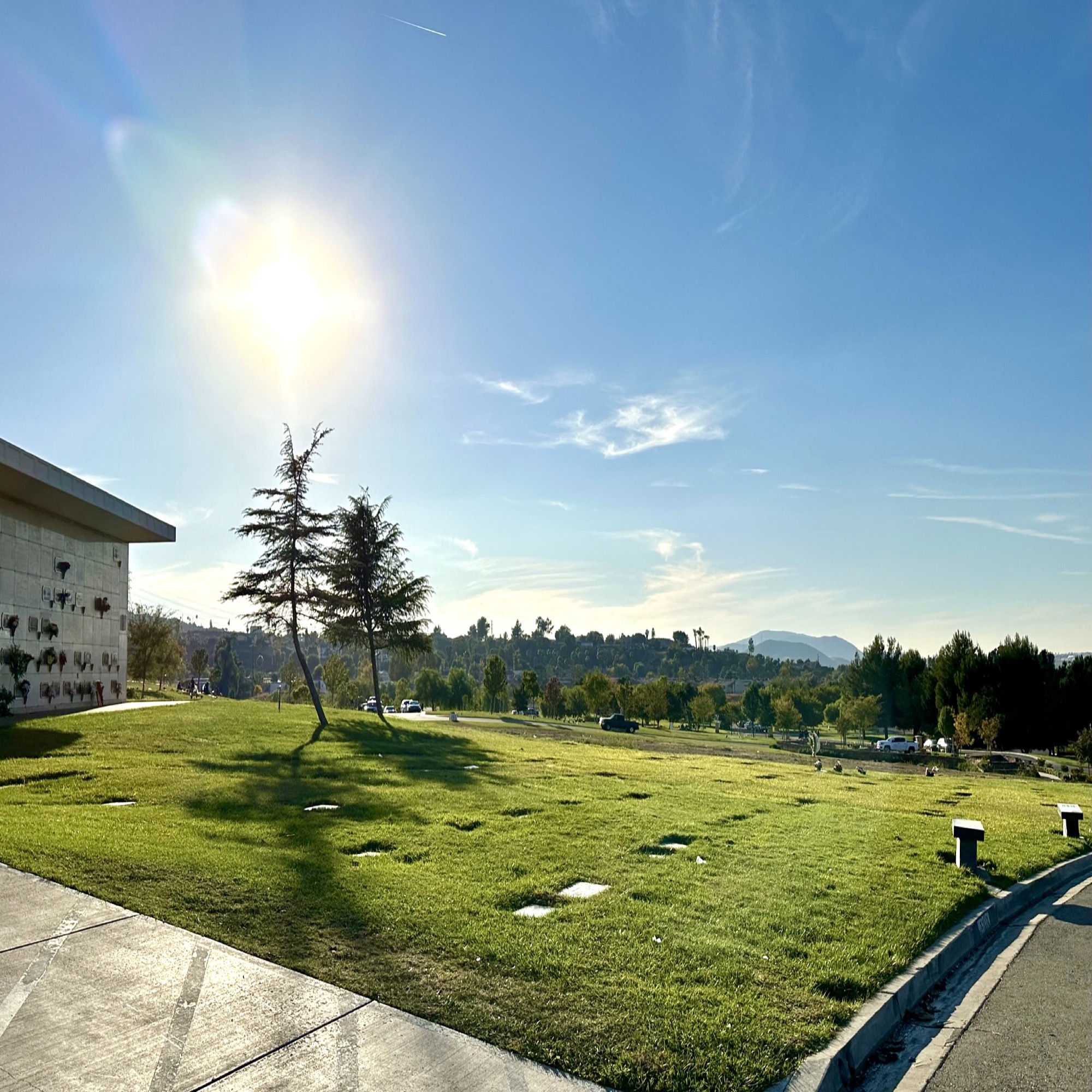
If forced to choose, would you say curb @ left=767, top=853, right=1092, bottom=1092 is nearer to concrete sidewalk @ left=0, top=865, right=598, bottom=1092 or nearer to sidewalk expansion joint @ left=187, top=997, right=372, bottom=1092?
concrete sidewalk @ left=0, top=865, right=598, bottom=1092

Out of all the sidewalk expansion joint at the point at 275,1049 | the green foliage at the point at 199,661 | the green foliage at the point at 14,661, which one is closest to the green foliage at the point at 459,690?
the green foliage at the point at 199,661

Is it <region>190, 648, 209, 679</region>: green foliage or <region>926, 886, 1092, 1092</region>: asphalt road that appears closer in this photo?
<region>926, 886, 1092, 1092</region>: asphalt road

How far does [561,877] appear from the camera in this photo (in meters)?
8.19

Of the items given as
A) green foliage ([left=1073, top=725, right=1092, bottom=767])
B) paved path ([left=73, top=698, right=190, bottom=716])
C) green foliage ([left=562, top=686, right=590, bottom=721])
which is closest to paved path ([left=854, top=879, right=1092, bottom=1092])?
paved path ([left=73, top=698, right=190, bottom=716])

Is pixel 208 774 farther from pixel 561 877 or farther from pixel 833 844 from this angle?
pixel 833 844

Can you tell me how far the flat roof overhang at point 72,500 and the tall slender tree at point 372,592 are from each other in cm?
975

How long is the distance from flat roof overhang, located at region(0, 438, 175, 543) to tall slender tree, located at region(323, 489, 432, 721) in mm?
9747

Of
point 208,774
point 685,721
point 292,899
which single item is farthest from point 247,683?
point 292,899

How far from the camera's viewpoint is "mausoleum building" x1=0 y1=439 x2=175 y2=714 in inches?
1188

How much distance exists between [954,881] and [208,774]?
42.8 feet

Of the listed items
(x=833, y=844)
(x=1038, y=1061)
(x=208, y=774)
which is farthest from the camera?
(x=208, y=774)

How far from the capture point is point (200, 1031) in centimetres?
468

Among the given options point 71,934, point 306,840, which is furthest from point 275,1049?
point 306,840

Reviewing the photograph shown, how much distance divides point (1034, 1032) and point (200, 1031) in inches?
220
